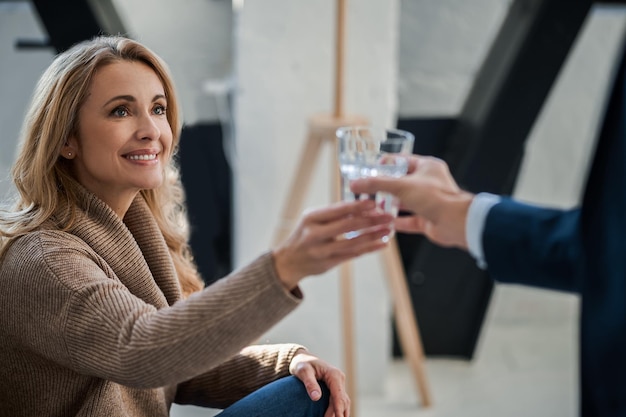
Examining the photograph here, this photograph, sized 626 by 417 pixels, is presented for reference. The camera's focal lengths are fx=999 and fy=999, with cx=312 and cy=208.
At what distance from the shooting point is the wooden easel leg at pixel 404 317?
2793mm

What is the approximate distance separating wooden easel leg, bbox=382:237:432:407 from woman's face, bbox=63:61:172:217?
3.98ft

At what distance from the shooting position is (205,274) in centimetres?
327

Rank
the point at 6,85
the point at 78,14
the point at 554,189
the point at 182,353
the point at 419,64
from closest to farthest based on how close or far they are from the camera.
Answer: the point at 182,353
the point at 78,14
the point at 6,85
the point at 419,64
the point at 554,189

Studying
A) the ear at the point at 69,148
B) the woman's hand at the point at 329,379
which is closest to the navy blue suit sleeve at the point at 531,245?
the woman's hand at the point at 329,379

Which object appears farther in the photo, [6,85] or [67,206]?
[6,85]

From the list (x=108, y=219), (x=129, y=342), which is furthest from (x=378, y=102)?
(x=129, y=342)

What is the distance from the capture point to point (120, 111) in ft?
5.21

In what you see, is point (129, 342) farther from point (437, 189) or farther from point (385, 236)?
point (437, 189)

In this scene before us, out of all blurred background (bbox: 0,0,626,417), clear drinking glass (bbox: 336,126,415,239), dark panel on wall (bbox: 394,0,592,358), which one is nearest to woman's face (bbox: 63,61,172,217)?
clear drinking glass (bbox: 336,126,415,239)

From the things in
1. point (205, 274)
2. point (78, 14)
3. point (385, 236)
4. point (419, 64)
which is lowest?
point (205, 274)

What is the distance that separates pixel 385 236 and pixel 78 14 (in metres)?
1.75

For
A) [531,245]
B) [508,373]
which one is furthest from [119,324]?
[508,373]

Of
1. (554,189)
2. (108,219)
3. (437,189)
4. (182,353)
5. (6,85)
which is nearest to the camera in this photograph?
(182,353)

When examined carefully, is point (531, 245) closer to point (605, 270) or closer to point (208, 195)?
point (605, 270)
